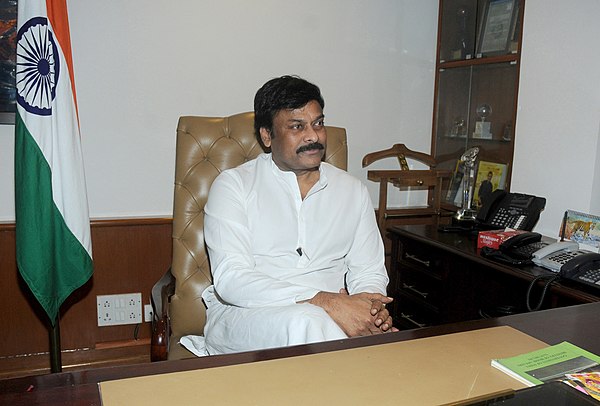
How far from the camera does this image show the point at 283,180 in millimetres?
1967

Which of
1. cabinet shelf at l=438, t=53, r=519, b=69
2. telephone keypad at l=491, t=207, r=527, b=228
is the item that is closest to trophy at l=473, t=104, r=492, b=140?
cabinet shelf at l=438, t=53, r=519, b=69

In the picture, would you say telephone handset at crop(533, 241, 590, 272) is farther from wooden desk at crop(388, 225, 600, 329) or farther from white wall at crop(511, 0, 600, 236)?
white wall at crop(511, 0, 600, 236)

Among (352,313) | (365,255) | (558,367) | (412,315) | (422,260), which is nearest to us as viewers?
(558,367)

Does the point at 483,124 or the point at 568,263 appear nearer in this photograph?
the point at 568,263

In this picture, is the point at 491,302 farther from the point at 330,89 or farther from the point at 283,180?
the point at 330,89

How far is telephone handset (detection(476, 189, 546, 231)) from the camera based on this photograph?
2238mm

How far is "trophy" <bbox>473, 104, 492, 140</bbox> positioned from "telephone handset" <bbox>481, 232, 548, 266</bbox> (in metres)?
0.85

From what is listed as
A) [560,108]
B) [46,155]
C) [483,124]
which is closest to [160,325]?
[46,155]

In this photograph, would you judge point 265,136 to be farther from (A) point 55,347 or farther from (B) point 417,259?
(A) point 55,347

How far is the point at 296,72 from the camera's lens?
278cm

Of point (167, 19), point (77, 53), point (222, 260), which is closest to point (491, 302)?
point (222, 260)

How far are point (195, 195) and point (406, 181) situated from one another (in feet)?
4.22

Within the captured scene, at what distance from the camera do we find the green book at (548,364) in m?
0.95

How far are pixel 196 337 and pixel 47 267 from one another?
0.69 m
